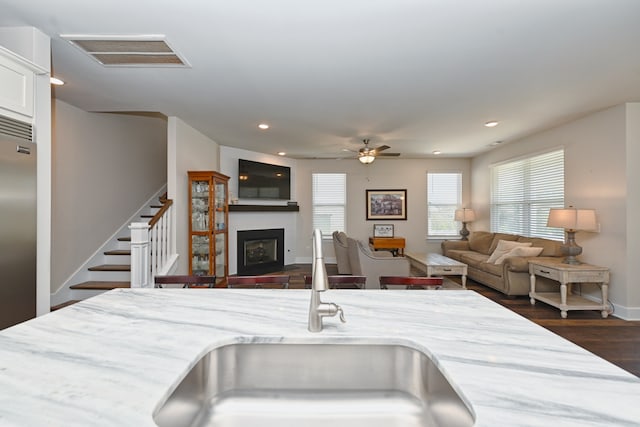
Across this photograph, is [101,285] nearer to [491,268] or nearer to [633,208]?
[491,268]

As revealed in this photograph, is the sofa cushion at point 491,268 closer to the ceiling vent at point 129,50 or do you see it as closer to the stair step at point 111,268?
the ceiling vent at point 129,50

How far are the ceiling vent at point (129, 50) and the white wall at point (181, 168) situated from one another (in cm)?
166

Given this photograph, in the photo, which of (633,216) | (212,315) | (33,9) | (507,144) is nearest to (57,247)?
(33,9)

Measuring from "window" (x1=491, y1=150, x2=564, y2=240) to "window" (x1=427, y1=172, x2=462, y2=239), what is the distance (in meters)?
1.01

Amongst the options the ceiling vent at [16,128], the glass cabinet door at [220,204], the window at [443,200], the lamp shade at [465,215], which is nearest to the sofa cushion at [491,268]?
the lamp shade at [465,215]

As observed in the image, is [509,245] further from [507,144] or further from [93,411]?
[93,411]

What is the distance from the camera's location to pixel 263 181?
6.81m

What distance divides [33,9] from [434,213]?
7.10 m

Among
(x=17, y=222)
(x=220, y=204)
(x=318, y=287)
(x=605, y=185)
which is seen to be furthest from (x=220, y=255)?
(x=605, y=185)

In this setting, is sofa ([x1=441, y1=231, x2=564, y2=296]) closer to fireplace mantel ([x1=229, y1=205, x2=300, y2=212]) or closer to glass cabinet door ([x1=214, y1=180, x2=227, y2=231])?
fireplace mantel ([x1=229, y1=205, x2=300, y2=212])

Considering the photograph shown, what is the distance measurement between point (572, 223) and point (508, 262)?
91cm

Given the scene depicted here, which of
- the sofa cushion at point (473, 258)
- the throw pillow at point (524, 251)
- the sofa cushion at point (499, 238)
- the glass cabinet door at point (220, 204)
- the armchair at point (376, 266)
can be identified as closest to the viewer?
the armchair at point (376, 266)

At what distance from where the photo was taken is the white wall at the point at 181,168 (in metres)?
4.34

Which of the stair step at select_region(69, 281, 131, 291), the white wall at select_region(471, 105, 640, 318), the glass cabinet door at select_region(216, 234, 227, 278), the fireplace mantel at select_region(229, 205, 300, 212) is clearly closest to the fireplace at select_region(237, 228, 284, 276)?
the fireplace mantel at select_region(229, 205, 300, 212)
